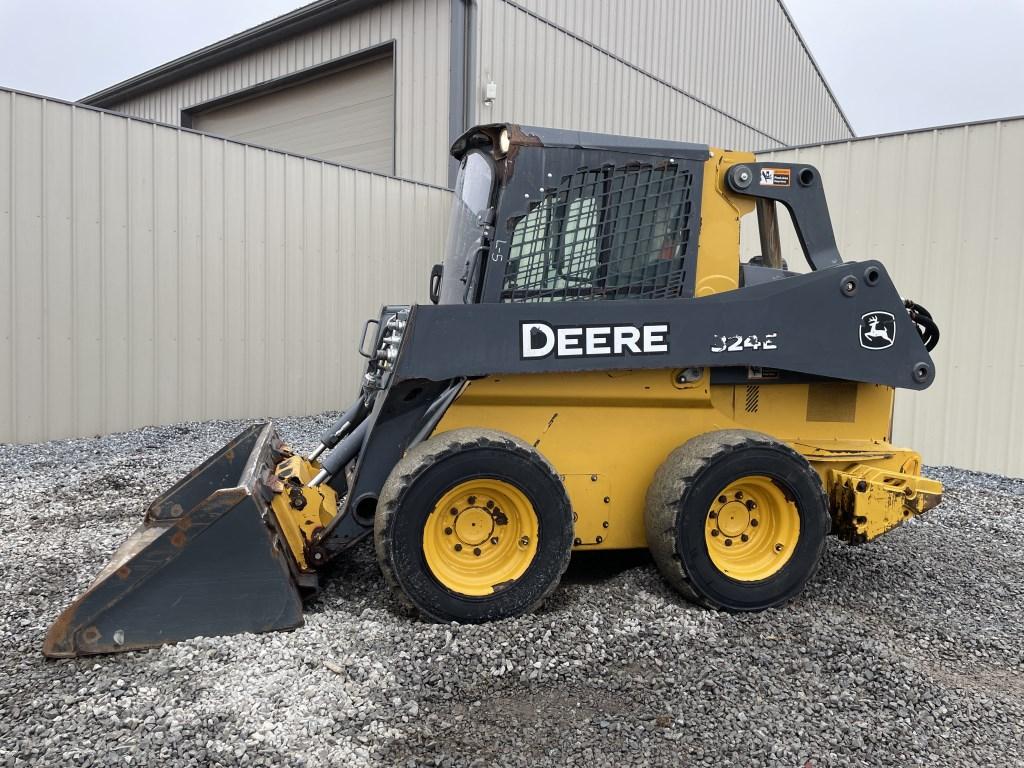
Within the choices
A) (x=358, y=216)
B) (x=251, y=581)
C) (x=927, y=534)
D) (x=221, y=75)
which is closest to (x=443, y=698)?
(x=251, y=581)

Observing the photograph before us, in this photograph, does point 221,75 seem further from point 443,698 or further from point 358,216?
point 443,698

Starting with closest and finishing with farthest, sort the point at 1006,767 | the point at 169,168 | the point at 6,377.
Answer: the point at 1006,767 < the point at 6,377 < the point at 169,168

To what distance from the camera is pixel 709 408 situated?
3914 mm

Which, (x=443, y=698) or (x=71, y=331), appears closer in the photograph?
(x=443, y=698)

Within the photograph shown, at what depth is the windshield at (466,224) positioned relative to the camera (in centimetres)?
375

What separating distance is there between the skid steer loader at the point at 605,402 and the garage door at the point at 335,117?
9561 mm

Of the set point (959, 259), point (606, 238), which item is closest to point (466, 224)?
point (606, 238)

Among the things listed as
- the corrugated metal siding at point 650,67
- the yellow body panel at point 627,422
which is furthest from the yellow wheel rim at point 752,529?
the corrugated metal siding at point 650,67

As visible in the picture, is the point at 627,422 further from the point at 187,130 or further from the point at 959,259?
the point at 187,130

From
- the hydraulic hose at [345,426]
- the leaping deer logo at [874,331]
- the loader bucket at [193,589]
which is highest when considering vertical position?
the leaping deer logo at [874,331]

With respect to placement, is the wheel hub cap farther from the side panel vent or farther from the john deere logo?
the john deere logo

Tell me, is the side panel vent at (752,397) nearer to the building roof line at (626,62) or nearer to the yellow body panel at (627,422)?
the yellow body panel at (627,422)

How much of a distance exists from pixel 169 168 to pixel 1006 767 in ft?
29.5

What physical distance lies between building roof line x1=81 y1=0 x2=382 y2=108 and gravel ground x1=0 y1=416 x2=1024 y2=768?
10973 mm
